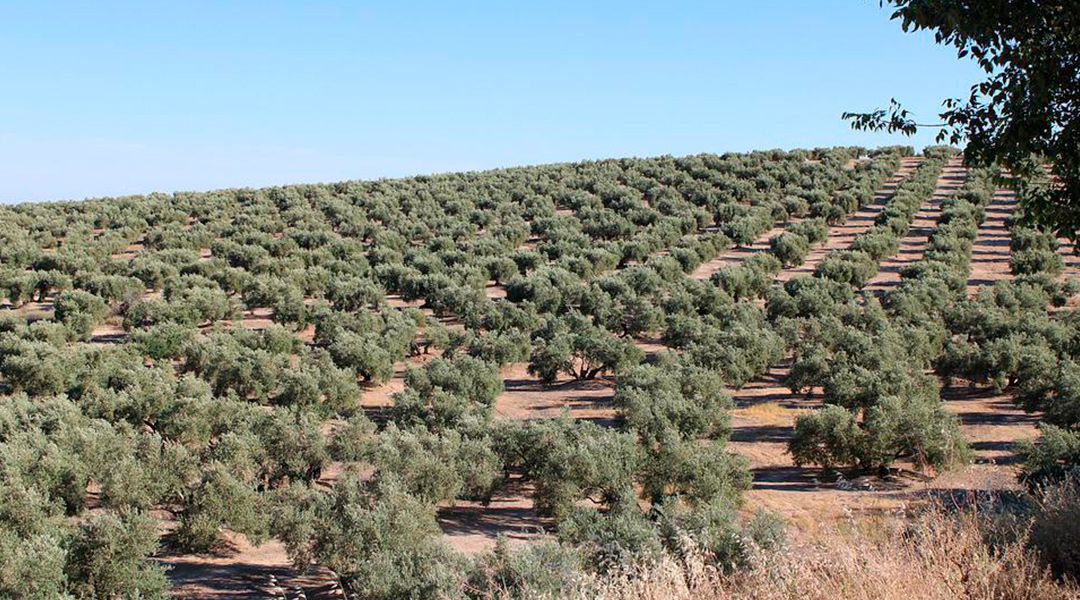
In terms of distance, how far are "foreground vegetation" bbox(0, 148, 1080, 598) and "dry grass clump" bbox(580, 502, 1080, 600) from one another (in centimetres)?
27

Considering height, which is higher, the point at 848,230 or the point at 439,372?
the point at 848,230

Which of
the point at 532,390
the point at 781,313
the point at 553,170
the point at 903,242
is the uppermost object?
the point at 553,170

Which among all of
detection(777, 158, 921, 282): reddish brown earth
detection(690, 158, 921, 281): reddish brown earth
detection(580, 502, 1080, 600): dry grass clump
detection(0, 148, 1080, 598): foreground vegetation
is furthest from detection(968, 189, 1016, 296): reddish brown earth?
detection(580, 502, 1080, 600): dry grass clump

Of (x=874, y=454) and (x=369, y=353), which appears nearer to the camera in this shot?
(x=874, y=454)

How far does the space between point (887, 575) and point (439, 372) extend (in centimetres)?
2234

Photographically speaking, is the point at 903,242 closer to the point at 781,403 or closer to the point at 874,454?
the point at 781,403

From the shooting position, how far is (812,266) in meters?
55.2

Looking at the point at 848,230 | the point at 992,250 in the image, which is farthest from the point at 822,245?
the point at 992,250

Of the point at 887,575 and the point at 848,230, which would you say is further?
the point at 848,230

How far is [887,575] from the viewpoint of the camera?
669 centimetres

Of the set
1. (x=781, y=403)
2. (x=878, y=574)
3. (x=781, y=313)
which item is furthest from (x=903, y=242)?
(x=878, y=574)

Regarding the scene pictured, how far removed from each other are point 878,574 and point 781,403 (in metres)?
23.7

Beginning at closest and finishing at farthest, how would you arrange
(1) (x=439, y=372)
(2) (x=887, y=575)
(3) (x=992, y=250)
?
1. (2) (x=887, y=575)
2. (1) (x=439, y=372)
3. (3) (x=992, y=250)

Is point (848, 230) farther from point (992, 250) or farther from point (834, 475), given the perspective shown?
point (834, 475)
